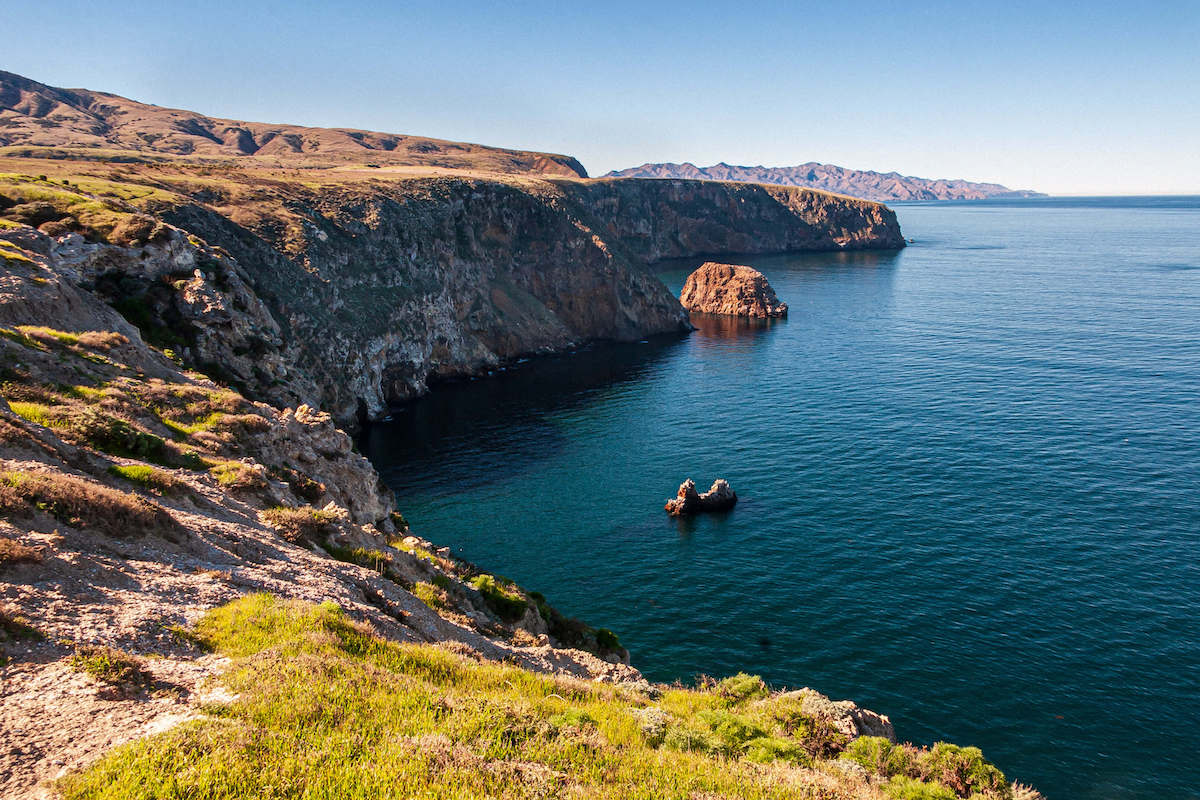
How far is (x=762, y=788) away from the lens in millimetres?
15047

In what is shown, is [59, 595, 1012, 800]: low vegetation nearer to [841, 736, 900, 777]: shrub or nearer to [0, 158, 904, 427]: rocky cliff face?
[841, 736, 900, 777]: shrub

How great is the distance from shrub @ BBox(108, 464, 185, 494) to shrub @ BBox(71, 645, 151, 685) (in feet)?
30.8

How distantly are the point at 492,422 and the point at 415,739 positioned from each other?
73862mm

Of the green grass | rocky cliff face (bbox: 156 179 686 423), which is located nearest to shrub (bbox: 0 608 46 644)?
the green grass

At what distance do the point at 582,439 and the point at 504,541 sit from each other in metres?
25.8

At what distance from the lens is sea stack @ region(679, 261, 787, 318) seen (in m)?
151

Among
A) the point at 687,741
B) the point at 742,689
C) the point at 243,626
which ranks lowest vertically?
the point at 742,689

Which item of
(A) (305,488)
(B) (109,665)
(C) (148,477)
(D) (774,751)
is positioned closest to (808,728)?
(D) (774,751)

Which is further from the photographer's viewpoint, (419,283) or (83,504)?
(419,283)

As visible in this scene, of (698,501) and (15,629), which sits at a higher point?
(15,629)

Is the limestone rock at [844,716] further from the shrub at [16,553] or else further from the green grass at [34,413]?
the green grass at [34,413]

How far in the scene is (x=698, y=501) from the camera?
59.7m

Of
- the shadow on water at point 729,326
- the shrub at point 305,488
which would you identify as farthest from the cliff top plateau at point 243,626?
the shadow on water at point 729,326

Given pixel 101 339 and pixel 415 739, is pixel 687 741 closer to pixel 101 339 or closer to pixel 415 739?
pixel 415 739
